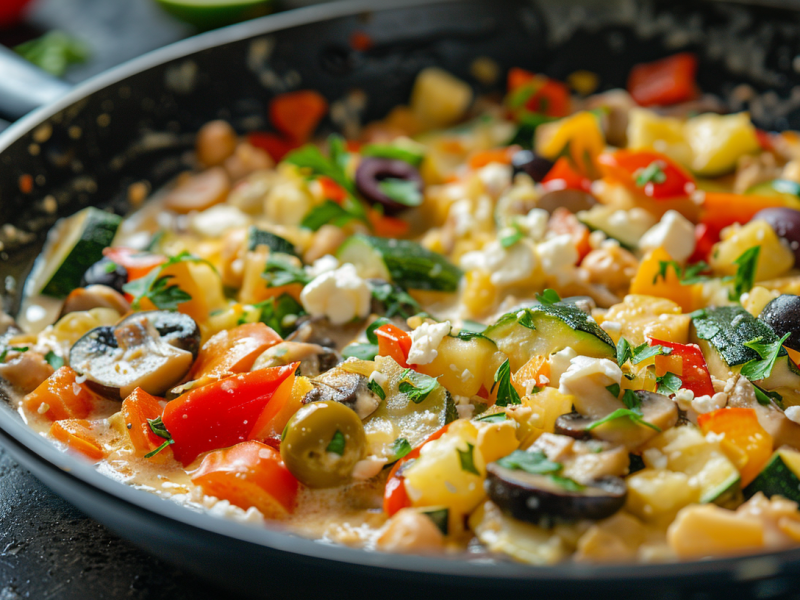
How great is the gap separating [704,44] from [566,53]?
2.17 ft

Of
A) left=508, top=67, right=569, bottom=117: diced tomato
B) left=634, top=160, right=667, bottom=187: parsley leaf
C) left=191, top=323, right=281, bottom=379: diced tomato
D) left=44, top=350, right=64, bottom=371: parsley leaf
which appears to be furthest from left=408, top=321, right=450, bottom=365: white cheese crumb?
left=508, top=67, right=569, bottom=117: diced tomato

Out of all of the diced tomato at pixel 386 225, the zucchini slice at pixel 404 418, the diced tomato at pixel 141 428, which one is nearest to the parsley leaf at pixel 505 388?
the zucchini slice at pixel 404 418

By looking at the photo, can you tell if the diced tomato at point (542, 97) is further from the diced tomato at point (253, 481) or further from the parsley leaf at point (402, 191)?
the diced tomato at point (253, 481)

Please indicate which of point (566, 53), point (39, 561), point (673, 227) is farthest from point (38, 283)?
point (566, 53)

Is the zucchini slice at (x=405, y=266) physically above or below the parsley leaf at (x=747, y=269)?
above

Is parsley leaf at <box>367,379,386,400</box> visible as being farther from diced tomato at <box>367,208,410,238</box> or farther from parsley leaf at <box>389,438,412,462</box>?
diced tomato at <box>367,208,410,238</box>

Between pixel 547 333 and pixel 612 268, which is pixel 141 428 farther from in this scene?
pixel 612 268

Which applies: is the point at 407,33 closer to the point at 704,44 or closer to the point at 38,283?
the point at 704,44

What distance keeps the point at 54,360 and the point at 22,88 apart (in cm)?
124

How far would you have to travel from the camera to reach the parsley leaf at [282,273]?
2535 millimetres

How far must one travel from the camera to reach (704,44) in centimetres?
365

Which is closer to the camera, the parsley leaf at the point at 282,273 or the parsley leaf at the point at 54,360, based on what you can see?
the parsley leaf at the point at 54,360

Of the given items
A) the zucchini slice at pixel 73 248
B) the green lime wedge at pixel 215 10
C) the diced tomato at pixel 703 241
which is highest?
the green lime wedge at pixel 215 10

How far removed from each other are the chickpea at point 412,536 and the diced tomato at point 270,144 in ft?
7.81
